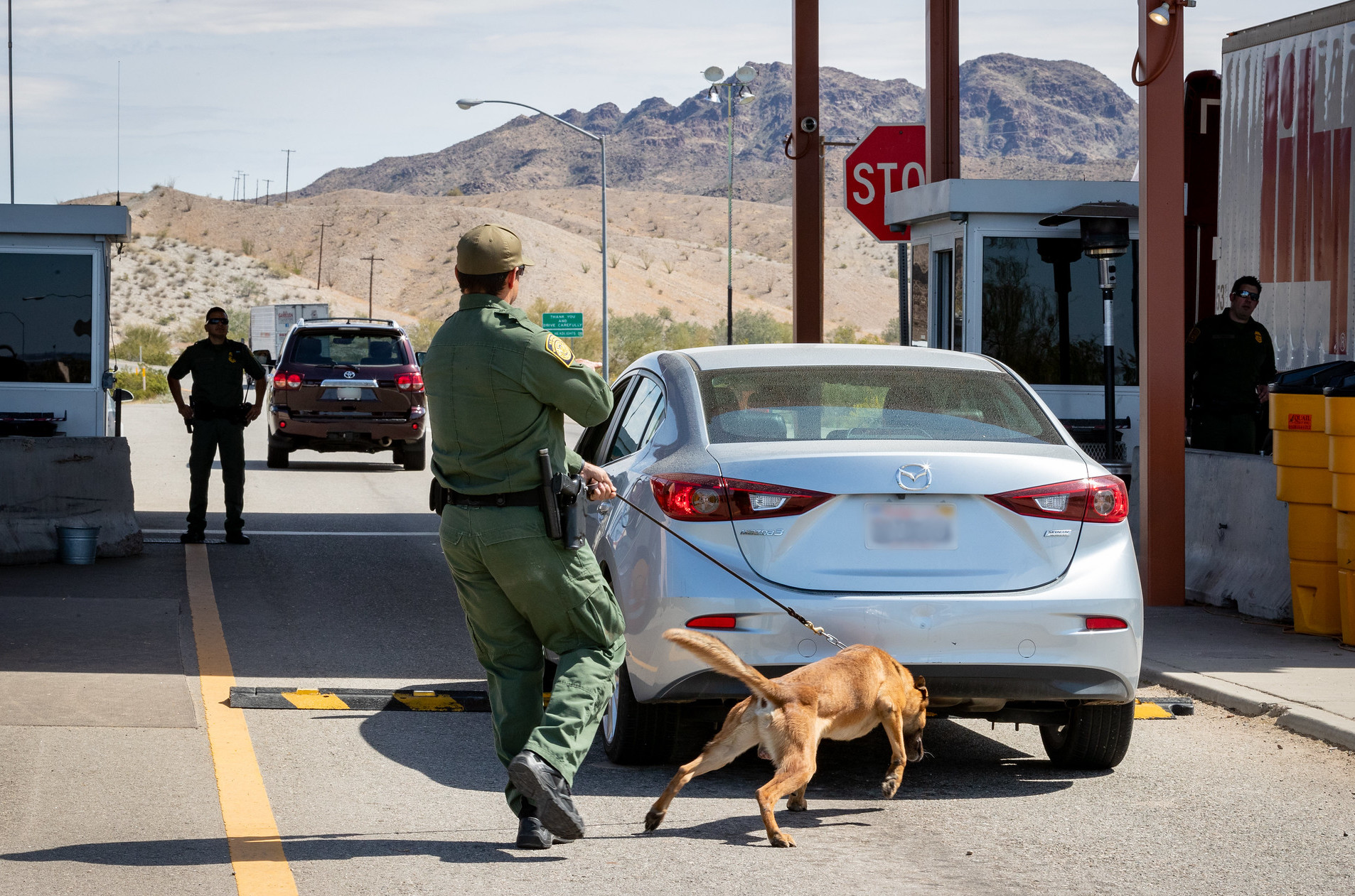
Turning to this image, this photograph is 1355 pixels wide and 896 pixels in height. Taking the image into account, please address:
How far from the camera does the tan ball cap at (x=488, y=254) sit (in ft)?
16.3

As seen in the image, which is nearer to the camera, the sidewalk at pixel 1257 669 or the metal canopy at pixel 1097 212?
the sidewalk at pixel 1257 669

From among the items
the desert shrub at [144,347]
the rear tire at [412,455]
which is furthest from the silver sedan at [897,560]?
the desert shrub at [144,347]

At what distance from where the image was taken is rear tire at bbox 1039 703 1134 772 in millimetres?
6121

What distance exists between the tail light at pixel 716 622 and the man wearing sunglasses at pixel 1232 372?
25.8ft

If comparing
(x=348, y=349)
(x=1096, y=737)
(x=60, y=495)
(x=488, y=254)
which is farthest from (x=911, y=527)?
(x=348, y=349)

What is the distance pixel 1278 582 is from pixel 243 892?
702cm

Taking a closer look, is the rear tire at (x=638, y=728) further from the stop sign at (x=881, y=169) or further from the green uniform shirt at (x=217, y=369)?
the stop sign at (x=881, y=169)

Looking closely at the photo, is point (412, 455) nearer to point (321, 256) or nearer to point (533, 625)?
point (533, 625)

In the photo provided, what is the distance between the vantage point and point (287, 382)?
21.1m

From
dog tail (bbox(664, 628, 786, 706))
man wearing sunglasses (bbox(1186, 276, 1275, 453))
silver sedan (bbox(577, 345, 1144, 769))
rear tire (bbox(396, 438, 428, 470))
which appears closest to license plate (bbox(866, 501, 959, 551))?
silver sedan (bbox(577, 345, 1144, 769))

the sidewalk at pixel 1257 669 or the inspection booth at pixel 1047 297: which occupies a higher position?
the inspection booth at pixel 1047 297

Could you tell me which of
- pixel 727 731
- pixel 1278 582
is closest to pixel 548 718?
pixel 727 731

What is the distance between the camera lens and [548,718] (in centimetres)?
490

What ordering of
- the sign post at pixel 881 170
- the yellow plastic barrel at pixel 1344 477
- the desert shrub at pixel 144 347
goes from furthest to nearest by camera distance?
the desert shrub at pixel 144 347 → the sign post at pixel 881 170 → the yellow plastic barrel at pixel 1344 477
